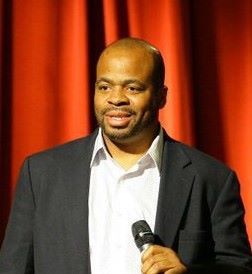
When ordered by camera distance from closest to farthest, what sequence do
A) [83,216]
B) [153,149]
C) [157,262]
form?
[157,262]
[83,216]
[153,149]

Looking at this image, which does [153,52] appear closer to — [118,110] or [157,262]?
[118,110]

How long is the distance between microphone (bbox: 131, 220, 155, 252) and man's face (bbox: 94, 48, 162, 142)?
0.94ft

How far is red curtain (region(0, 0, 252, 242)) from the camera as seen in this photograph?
1676mm

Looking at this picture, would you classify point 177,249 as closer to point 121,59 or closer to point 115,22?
point 121,59

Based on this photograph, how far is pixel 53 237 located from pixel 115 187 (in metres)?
0.18

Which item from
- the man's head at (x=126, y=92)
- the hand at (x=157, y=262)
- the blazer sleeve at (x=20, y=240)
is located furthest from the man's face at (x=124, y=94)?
the hand at (x=157, y=262)

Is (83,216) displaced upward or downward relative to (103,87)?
downward

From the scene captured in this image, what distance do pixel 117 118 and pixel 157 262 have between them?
15.1 inches

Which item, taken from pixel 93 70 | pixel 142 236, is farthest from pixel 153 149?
pixel 93 70

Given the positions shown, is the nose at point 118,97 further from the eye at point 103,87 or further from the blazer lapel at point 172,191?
Answer: the blazer lapel at point 172,191

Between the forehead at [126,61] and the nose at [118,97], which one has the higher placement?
the forehead at [126,61]

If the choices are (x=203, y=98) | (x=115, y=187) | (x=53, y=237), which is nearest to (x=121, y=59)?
(x=115, y=187)

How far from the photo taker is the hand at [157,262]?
968 millimetres

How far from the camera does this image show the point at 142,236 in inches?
40.0
